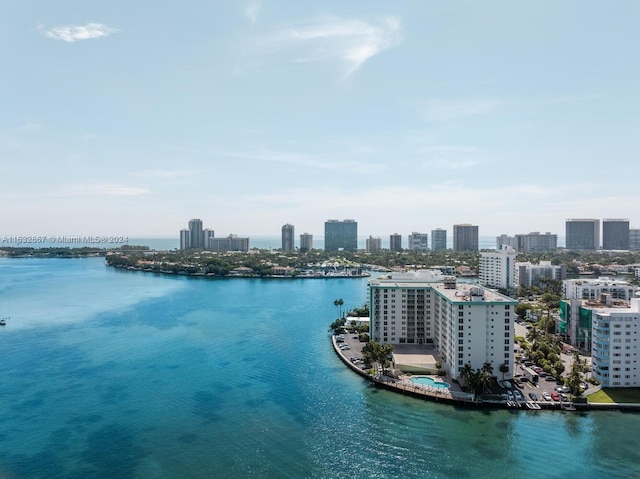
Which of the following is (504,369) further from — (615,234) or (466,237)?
(615,234)

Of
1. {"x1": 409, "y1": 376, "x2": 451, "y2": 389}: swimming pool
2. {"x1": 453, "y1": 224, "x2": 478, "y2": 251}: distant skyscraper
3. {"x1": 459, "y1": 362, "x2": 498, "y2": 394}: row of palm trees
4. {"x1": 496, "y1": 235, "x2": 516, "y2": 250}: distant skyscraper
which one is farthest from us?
{"x1": 453, "y1": 224, "x2": 478, "y2": 251}: distant skyscraper

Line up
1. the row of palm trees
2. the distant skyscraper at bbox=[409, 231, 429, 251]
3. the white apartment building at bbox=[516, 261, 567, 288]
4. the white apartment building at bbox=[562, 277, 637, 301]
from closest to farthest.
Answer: the row of palm trees
the white apartment building at bbox=[562, 277, 637, 301]
the white apartment building at bbox=[516, 261, 567, 288]
the distant skyscraper at bbox=[409, 231, 429, 251]

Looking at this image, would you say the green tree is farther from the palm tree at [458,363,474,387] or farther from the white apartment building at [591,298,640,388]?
the white apartment building at [591,298,640,388]

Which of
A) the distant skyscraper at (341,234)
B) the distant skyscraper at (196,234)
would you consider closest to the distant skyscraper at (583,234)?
the distant skyscraper at (341,234)

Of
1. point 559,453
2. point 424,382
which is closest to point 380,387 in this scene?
point 424,382

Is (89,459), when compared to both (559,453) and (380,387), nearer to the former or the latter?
(380,387)

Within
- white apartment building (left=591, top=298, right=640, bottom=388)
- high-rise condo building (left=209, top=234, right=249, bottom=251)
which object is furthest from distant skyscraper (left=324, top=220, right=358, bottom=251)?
white apartment building (left=591, top=298, right=640, bottom=388)

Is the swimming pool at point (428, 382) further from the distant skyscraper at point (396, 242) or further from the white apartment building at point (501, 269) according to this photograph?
the distant skyscraper at point (396, 242)

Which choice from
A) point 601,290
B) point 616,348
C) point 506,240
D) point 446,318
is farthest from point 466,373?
point 506,240
